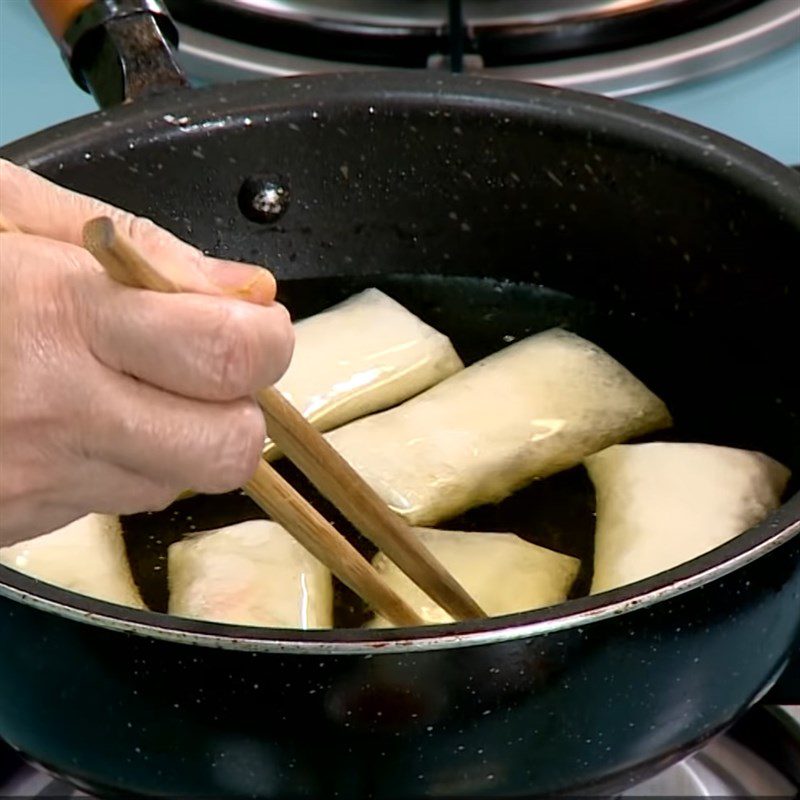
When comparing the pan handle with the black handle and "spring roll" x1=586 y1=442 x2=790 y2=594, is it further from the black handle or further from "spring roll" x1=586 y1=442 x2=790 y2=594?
"spring roll" x1=586 y1=442 x2=790 y2=594

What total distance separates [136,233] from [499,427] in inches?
16.9

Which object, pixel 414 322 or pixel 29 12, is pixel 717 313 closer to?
pixel 414 322

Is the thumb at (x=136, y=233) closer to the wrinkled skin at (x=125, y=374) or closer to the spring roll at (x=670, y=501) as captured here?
the wrinkled skin at (x=125, y=374)

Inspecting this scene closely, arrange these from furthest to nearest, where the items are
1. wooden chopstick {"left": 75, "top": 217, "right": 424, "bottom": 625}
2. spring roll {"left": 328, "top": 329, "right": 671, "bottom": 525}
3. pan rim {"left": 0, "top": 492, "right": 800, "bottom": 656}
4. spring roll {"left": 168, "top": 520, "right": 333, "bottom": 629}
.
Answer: spring roll {"left": 328, "top": 329, "right": 671, "bottom": 525}
spring roll {"left": 168, "top": 520, "right": 333, "bottom": 629}
pan rim {"left": 0, "top": 492, "right": 800, "bottom": 656}
wooden chopstick {"left": 75, "top": 217, "right": 424, "bottom": 625}

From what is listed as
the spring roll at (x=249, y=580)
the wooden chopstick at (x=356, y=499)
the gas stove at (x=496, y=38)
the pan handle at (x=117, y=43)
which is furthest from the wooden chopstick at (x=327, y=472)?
the gas stove at (x=496, y=38)

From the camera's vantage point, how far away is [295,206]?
0.99 m

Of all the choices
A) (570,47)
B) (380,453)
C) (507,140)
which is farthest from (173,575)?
(570,47)

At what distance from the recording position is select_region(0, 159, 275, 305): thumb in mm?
492

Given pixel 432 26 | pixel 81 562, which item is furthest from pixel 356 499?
pixel 432 26

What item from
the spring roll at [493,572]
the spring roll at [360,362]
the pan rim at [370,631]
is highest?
the pan rim at [370,631]

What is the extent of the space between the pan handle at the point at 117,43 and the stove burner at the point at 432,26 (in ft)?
0.95

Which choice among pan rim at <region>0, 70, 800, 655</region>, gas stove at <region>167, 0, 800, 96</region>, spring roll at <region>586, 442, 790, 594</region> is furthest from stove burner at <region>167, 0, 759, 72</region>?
spring roll at <region>586, 442, 790, 594</region>

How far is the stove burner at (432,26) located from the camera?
118 cm

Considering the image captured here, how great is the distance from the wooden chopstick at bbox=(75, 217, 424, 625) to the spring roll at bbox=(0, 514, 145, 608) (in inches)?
7.1
